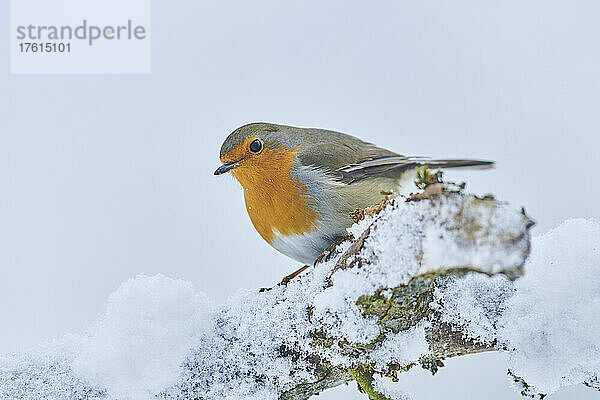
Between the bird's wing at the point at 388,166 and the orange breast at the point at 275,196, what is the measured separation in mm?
159

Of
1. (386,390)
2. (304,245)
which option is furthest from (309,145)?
(386,390)

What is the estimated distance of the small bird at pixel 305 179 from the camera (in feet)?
5.15

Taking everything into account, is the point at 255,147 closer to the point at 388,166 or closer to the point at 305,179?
the point at 305,179

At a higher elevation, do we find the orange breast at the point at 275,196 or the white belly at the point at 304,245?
the orange breast at the point at 275,196

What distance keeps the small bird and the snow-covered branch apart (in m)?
0.51

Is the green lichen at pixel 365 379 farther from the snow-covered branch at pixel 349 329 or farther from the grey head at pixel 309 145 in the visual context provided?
the grey head at pixel 309 145

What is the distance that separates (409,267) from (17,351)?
0.70m

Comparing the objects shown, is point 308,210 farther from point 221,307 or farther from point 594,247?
point 594,247

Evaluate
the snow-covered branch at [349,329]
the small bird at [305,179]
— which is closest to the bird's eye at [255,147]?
the small bird at [305,179]

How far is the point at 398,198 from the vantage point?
746 millimetres

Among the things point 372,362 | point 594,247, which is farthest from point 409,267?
point 594,247

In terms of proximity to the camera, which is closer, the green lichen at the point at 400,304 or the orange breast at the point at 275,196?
the green lichen at the point at 400,304

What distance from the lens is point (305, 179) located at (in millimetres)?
1631

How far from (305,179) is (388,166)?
0.30 metres
